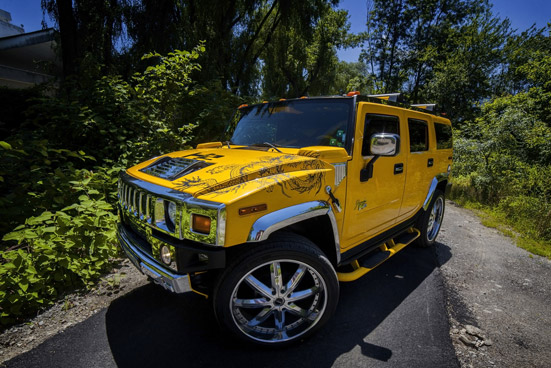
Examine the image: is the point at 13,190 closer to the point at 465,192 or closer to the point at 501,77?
the point at 465,192

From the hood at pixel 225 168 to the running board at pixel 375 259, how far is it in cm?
108

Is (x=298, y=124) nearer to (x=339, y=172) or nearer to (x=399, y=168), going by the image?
(x=339, y=172)

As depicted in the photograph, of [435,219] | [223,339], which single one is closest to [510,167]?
[435,219]

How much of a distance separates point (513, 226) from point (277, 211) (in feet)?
21.0

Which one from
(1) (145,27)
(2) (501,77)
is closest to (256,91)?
(1) (145,27)

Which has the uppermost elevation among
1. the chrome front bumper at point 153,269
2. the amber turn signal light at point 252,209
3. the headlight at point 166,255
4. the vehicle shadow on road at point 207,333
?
the amber turn signal light at point 252,209

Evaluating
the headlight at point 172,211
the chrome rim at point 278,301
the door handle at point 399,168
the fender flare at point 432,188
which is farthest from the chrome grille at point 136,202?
the fender flare at point 432,188

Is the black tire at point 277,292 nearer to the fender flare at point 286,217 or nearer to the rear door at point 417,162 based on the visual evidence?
the fender flare at point 286,217

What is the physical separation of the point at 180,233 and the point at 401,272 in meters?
2.96

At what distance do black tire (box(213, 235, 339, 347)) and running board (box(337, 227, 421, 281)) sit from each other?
0.35 m

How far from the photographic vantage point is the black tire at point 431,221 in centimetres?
388

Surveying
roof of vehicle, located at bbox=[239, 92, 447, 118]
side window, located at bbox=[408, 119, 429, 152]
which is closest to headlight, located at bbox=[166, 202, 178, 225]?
roof of vehicle, located at bbox=[239, 92, 447, 118]

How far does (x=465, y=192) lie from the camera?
7.76 meters

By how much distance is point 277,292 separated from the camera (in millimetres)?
2010
